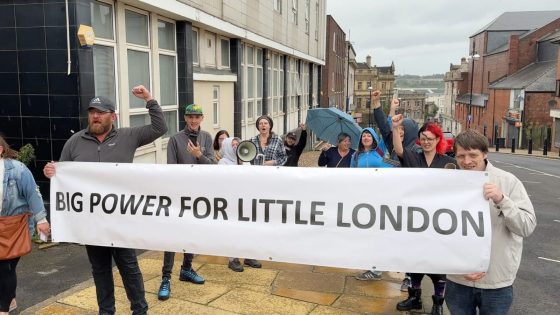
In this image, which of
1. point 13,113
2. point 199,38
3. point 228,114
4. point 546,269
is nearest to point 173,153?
point 13,113

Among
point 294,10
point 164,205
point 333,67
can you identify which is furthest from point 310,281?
point 333,67

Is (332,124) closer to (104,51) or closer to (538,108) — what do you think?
(104,51)

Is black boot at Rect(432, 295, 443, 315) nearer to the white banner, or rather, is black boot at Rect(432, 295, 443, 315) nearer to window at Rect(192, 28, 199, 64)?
the white banner

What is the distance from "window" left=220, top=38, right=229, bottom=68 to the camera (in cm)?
1467

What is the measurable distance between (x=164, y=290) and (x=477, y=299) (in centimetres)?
316

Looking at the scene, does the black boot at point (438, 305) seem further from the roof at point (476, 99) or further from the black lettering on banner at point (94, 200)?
the roof at point (476, 99)

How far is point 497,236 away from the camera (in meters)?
3.11

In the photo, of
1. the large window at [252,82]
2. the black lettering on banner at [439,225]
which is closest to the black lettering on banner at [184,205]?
the black lettering on banner at [439,225]

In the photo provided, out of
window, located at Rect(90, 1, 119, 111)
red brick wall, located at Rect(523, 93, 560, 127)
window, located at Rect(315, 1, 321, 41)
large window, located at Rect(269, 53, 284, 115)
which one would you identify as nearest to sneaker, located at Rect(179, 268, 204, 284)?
window, located at Rect(90, 1, 119, 111)

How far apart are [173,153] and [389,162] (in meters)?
2.43

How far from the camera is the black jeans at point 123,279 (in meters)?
4.10

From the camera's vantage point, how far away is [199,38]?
1273 centimetres

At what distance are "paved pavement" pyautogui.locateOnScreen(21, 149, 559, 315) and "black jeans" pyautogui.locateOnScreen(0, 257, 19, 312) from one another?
414 mm

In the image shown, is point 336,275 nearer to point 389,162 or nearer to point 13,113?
point 389,162
